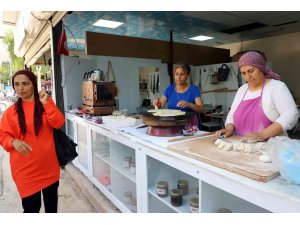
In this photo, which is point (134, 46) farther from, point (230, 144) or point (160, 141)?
point (230, 144)

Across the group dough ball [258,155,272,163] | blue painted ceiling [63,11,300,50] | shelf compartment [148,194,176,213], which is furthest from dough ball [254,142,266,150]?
blue painted ceiling [63,11,300,50]

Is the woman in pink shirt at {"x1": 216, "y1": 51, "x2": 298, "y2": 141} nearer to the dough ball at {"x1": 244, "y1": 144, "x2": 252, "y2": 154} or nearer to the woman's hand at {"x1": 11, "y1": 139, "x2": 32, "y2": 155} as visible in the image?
the dough ball at {"x1": 244, "y1": 144, "x2": 252, "y2": 154}

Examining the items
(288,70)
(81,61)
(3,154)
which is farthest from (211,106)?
(3,154)

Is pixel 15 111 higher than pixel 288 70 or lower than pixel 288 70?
lower

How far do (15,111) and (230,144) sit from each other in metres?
1.43

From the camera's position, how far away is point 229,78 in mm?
6000

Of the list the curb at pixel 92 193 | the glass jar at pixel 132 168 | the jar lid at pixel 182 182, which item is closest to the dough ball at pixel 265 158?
the jar lid at pixel 182 182

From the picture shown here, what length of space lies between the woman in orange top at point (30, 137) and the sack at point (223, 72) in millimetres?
4971

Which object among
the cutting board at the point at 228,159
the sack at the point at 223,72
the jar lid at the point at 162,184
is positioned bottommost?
the jar lid at the point at 162,184

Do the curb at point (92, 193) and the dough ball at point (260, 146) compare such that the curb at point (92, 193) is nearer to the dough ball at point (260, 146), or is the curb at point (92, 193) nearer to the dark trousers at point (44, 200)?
the dark trousers at point (44, 200)

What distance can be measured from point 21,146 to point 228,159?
1.25 m

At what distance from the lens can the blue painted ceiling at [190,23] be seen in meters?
4.87
